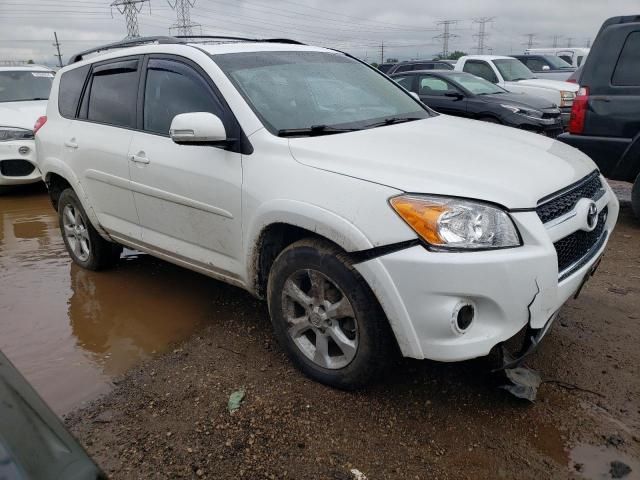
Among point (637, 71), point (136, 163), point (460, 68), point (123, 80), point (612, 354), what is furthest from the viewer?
point (460, 68)

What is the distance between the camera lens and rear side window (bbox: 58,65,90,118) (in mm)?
4496

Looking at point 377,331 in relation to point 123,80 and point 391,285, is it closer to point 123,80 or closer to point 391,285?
point 391,285

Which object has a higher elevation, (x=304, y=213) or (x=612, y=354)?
(x=304, y=213)

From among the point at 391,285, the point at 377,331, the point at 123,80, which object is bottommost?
the point at 377,331

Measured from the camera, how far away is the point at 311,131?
3055mm

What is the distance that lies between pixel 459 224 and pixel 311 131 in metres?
1.07

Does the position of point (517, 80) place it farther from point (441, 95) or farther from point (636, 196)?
point (636, 196)

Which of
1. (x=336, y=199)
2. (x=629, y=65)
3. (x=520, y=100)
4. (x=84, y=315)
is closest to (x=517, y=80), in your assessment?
(x=520, y=100)

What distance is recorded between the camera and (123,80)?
400 cm

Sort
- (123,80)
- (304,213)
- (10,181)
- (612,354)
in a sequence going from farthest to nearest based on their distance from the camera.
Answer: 1. (10,181)
2. (123,80)
3. (612,354)
4. (304,213)

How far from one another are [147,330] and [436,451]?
85.5 inches

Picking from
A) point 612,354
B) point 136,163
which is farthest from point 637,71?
point 136,163

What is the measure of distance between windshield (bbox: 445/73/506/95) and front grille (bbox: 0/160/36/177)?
6.80 metres

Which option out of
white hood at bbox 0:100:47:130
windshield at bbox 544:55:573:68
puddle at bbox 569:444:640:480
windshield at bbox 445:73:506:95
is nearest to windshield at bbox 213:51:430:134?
puddle at bbox 569:444:640:480
